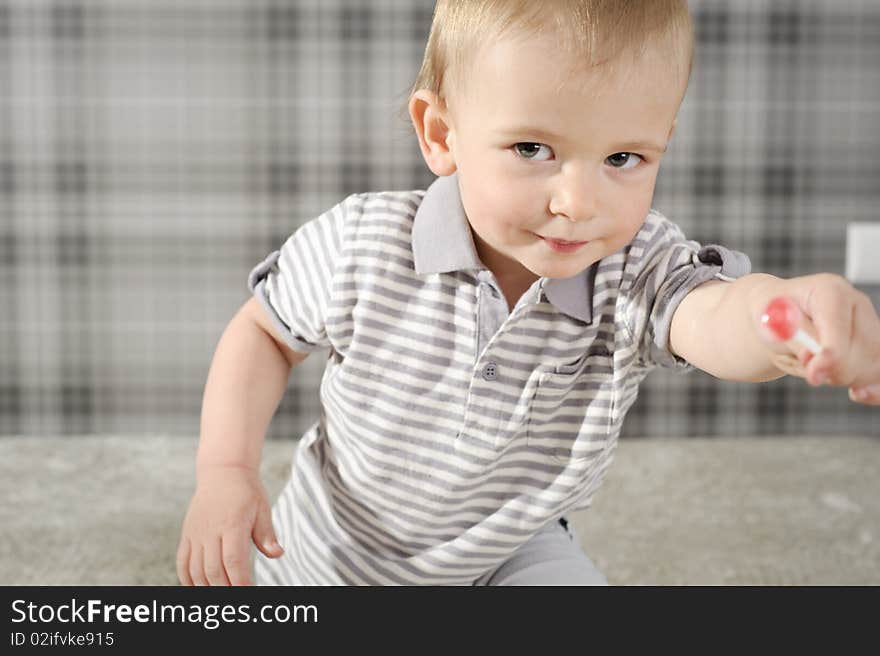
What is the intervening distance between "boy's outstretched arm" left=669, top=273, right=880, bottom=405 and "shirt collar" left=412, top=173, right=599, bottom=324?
0.31 feet

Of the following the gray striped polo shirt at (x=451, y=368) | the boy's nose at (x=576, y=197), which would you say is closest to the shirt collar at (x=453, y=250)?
the gray striped polo shirt at (x=451, y=368)

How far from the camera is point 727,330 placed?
71cm

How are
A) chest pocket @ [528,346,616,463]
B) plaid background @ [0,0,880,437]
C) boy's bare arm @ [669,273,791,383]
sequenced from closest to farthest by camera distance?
boy's bare arm @ [669,273,791,383] → chest pocket @ [528,346,616,463] → plaid background @ [0,0,880,437]

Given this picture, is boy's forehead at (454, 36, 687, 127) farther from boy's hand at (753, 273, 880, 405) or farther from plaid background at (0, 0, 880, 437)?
plaid background at (0, 0, 880, 437)

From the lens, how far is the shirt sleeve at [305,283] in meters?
0.92

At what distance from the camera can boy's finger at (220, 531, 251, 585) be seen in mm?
831

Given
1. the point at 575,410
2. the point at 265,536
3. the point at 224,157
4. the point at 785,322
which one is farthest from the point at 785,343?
the point at 224,157

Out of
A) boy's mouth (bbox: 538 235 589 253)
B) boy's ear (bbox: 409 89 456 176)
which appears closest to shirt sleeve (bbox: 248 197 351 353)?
boy's ear (bbox: 409 89 456 176)

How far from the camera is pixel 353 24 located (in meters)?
1.61

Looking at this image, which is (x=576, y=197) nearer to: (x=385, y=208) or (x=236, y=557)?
(x=385, y=208)

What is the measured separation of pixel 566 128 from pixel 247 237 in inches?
40.3

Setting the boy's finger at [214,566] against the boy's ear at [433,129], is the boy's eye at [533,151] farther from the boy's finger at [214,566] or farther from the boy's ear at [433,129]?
the boy's finger at [214,566]
